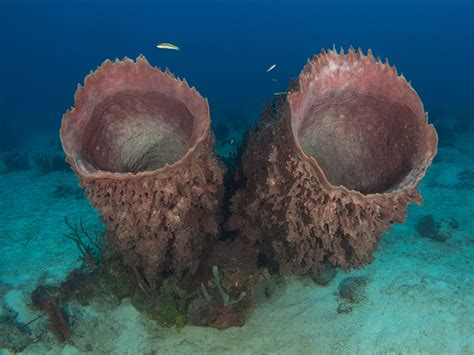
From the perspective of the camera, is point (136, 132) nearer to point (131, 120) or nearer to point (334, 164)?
point (131, 120)

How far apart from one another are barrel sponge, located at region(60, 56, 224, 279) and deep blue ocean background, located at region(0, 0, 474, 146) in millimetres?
14980

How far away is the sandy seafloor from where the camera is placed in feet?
12.0

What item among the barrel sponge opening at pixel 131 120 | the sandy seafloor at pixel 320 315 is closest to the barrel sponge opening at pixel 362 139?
the barrel sponge opening at pixel 131 120

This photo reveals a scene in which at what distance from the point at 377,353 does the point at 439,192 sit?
6255mm

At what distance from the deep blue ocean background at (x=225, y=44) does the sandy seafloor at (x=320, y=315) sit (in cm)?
1419

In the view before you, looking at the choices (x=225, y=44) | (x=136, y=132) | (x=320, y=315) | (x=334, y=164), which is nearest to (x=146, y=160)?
(x=136, y=132)

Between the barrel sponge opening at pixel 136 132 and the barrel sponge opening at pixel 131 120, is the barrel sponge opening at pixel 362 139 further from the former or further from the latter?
the barrel sponge opening at pixel 136 132

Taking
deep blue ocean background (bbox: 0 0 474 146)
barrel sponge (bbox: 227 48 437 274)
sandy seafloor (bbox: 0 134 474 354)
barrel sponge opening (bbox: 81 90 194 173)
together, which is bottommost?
sandy seafloor (bbox: 0 134 474 354)

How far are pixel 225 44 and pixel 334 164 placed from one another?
7734 centimetres

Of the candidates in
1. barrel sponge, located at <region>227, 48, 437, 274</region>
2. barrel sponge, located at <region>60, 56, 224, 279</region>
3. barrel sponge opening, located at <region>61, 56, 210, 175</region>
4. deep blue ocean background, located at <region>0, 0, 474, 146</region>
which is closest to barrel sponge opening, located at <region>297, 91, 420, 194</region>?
barrel sponge, located at <region>227, 48, 437, 274</region>

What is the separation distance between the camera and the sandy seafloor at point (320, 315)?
3.66 meters

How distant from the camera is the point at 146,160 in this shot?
4.28 meters

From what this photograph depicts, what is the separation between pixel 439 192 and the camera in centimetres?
853

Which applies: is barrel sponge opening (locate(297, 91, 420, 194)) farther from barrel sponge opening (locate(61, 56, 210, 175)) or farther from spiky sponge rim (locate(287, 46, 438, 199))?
barrel sponge opening (locate(61, 56, 210, 175))
